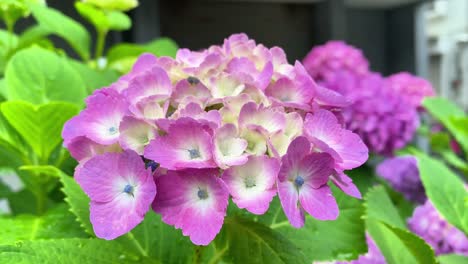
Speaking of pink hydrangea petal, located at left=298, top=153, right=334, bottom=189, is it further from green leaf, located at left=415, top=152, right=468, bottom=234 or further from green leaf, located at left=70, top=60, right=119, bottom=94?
green leaf, located at left=70, top=60, right=119, bottom=94

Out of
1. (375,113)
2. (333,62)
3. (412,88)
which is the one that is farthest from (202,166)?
(412,88)

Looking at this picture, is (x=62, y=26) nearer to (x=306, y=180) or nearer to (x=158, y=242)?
(x=158, y=242)

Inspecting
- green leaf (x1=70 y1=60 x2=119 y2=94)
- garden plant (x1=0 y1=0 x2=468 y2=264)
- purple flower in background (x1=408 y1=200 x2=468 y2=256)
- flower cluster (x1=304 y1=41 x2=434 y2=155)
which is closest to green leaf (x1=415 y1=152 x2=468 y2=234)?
garden plant (x1=0 y1=0 x2=468 y2=264)

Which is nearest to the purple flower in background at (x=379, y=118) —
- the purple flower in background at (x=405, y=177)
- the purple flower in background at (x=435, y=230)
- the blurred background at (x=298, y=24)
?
the purple flower in background at (x=405, y=177)

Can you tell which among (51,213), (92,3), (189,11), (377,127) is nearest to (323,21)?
(189,11)

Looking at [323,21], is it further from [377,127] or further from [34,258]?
[34,258]

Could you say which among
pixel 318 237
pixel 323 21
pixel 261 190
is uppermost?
pixel 261 190
